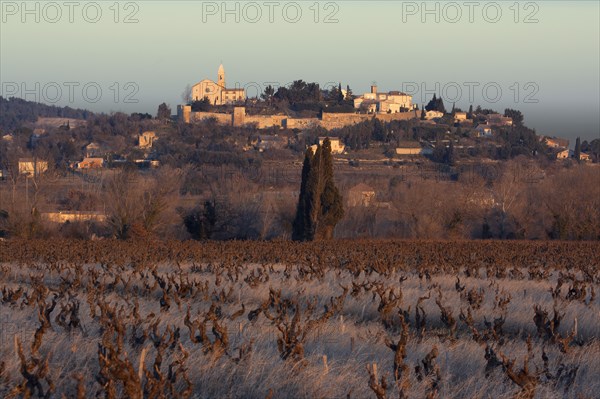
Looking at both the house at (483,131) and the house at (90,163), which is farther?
the house at (483,131)

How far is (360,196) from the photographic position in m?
47.0

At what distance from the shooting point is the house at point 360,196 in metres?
45.5

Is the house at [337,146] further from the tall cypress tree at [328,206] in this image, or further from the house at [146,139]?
the tall cypress tree at [328,206]

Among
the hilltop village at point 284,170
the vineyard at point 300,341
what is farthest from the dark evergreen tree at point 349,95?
the vineyard at point 300,341

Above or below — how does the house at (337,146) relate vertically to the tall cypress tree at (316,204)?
above

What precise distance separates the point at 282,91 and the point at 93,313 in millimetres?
120558

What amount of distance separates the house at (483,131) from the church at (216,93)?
144ft

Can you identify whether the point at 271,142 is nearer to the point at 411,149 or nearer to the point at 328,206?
the point at 411,149

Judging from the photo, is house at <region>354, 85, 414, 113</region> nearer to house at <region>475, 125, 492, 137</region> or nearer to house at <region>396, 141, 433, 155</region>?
house at <region>475, 125, 492, 137</region>

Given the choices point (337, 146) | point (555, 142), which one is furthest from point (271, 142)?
point (555, 142)

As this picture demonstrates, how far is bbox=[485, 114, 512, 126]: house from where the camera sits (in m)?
113

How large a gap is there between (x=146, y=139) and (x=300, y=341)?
88.0 meters

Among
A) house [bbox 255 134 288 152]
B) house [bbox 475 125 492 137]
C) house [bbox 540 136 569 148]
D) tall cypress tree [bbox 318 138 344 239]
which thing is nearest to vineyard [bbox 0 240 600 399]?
tall cypress tree [bbox 318 138 344 239]

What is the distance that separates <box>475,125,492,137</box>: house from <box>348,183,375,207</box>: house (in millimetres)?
55046
